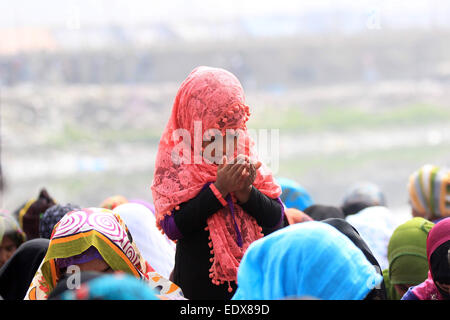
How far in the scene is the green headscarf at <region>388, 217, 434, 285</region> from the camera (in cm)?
193

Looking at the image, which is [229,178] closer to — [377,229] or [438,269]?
[438,269]

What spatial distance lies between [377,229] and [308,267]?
1.37m

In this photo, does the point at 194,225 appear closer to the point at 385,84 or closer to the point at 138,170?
the point at 138,170

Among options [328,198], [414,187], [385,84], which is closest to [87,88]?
[328,198]

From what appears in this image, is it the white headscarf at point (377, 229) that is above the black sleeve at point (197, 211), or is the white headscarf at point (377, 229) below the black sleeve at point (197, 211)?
below

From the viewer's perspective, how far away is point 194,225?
1.66m

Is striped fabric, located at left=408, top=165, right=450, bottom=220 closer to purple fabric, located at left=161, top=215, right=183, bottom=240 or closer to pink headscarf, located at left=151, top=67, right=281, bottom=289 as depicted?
pink headscarf, located at left=151, top=67, right=281, bottom=289

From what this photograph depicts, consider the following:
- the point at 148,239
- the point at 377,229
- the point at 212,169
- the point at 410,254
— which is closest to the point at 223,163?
the point at 212,169

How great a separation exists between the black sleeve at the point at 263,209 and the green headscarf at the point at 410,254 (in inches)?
20.5

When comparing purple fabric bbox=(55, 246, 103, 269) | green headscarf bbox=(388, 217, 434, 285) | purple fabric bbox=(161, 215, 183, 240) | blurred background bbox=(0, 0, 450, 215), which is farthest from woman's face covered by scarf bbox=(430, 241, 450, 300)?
blurred background bbox=(0, 0, 450, 215)

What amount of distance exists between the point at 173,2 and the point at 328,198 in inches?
172

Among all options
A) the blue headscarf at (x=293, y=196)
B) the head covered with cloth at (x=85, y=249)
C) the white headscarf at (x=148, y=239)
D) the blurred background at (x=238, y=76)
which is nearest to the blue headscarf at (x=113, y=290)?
the head covered with cloth at (x=85, y=249)

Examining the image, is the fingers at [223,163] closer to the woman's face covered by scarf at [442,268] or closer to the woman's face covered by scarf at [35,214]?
the woman's face covered by scarf at [442,268]

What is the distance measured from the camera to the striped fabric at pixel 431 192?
104 inches
